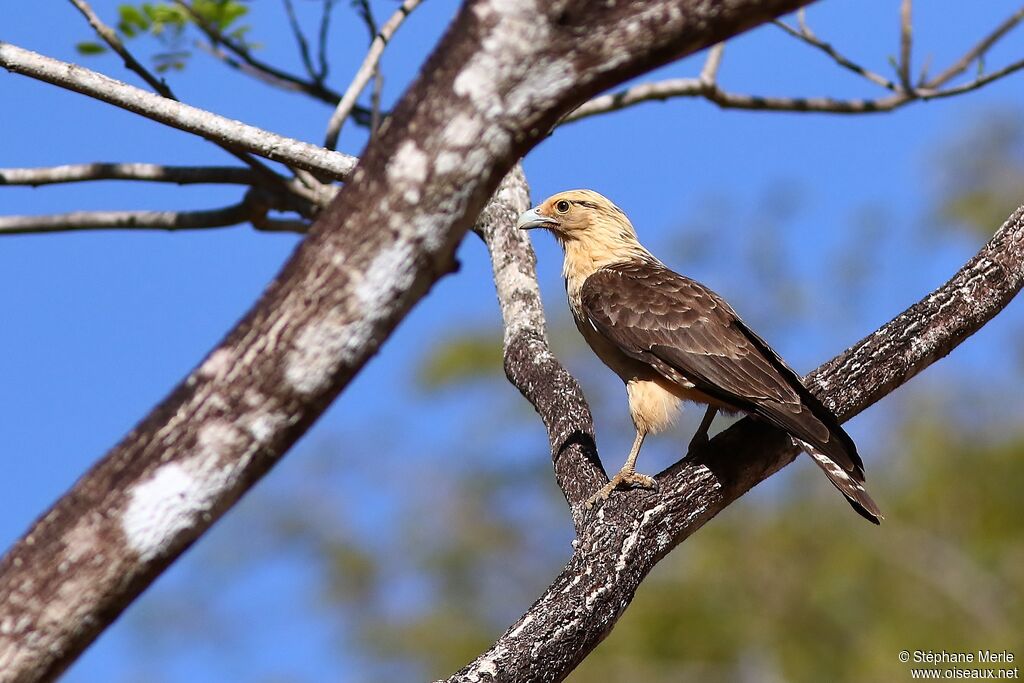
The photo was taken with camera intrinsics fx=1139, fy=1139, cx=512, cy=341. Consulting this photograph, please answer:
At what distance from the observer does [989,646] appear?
12633 mm

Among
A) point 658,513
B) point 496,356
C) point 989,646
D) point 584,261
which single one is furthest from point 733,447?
point 496,356

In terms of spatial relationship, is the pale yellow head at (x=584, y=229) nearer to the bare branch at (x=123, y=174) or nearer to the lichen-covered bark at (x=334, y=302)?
the bare branch at (x=123, y=174)

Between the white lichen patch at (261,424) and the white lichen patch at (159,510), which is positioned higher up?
the white lichen patch at (261,424)

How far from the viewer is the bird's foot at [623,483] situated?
16.2 ft

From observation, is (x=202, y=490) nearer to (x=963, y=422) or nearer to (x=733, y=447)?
(x=733, y=447)

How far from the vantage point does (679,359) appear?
5395 mm

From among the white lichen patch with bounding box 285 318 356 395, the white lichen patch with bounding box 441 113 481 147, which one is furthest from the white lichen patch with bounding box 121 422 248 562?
the white lichen patch with bounding box 441 113 481 147

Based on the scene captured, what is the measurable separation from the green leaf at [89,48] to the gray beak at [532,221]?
2452mm

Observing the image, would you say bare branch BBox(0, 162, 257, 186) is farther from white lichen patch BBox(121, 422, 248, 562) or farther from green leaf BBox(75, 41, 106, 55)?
white lichen patch BBox(121, 422, 248, 562)

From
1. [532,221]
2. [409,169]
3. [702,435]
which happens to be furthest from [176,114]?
[409,169]

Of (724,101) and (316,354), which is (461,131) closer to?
(316,354)

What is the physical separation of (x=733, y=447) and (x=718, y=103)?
2905mm

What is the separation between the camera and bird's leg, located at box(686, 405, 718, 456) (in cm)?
514

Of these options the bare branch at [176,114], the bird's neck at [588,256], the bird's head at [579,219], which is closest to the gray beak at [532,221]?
the bird's head at [579,219]
